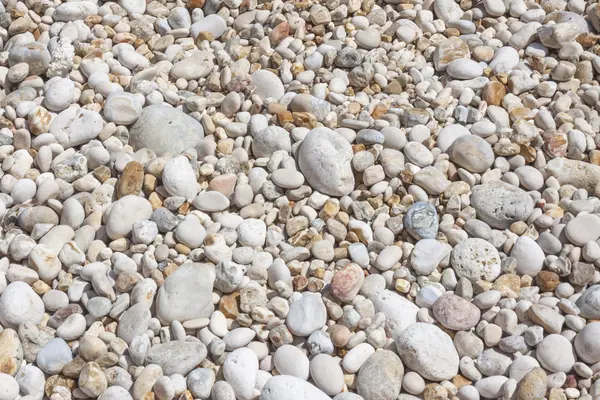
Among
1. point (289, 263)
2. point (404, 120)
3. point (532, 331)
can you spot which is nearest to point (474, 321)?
point (532, 331)

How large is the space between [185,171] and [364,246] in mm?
502

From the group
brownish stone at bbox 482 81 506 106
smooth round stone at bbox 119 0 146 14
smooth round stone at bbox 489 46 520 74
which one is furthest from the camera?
smooth round stone at bbox 119 0 146 14

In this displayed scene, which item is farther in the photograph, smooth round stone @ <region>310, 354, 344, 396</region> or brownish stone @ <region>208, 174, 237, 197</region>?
brownish stone @ <region>208, 174, 237, 197</region>

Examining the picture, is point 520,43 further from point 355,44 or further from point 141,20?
point 141,20

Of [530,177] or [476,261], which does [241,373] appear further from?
[530,177]

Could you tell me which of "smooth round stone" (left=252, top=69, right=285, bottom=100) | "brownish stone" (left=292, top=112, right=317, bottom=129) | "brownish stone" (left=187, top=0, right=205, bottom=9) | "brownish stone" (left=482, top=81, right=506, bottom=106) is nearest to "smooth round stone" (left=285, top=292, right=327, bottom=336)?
"brownish stone" (left=292, top=112, right=317, bottom=129)

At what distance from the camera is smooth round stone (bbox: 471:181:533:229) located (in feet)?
5.72

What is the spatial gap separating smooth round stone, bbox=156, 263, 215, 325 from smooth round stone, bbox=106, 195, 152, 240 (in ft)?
0.67

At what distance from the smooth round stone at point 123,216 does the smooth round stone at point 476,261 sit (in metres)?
0.78

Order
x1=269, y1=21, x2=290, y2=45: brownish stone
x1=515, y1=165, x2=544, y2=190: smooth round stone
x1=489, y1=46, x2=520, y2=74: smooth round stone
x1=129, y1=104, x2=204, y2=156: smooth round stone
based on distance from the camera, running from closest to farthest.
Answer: x1=515, y1=165, x2=544, y2=190: smooth round stone → x1=129, y1=104, x2=204, y2=156: smooth round stone → x1=489, y1=46, x2=520, y2=74: smooth round stone → x1=269, y1=21, x2=290, y2=45: brownish stone

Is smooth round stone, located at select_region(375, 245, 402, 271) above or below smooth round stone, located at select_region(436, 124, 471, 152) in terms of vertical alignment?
below

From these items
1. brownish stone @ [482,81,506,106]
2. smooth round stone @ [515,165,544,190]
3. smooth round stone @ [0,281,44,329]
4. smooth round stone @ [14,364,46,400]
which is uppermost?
brownish stone @ [482,81,506,106]

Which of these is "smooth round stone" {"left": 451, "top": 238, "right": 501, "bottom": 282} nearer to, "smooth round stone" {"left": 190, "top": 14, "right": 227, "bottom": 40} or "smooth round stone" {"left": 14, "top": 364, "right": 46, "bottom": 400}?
"smooth round stone" {"left": 14, "top": 364, "right": 46, "bottom": 400}

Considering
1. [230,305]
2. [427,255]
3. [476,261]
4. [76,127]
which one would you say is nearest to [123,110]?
[76,127]
